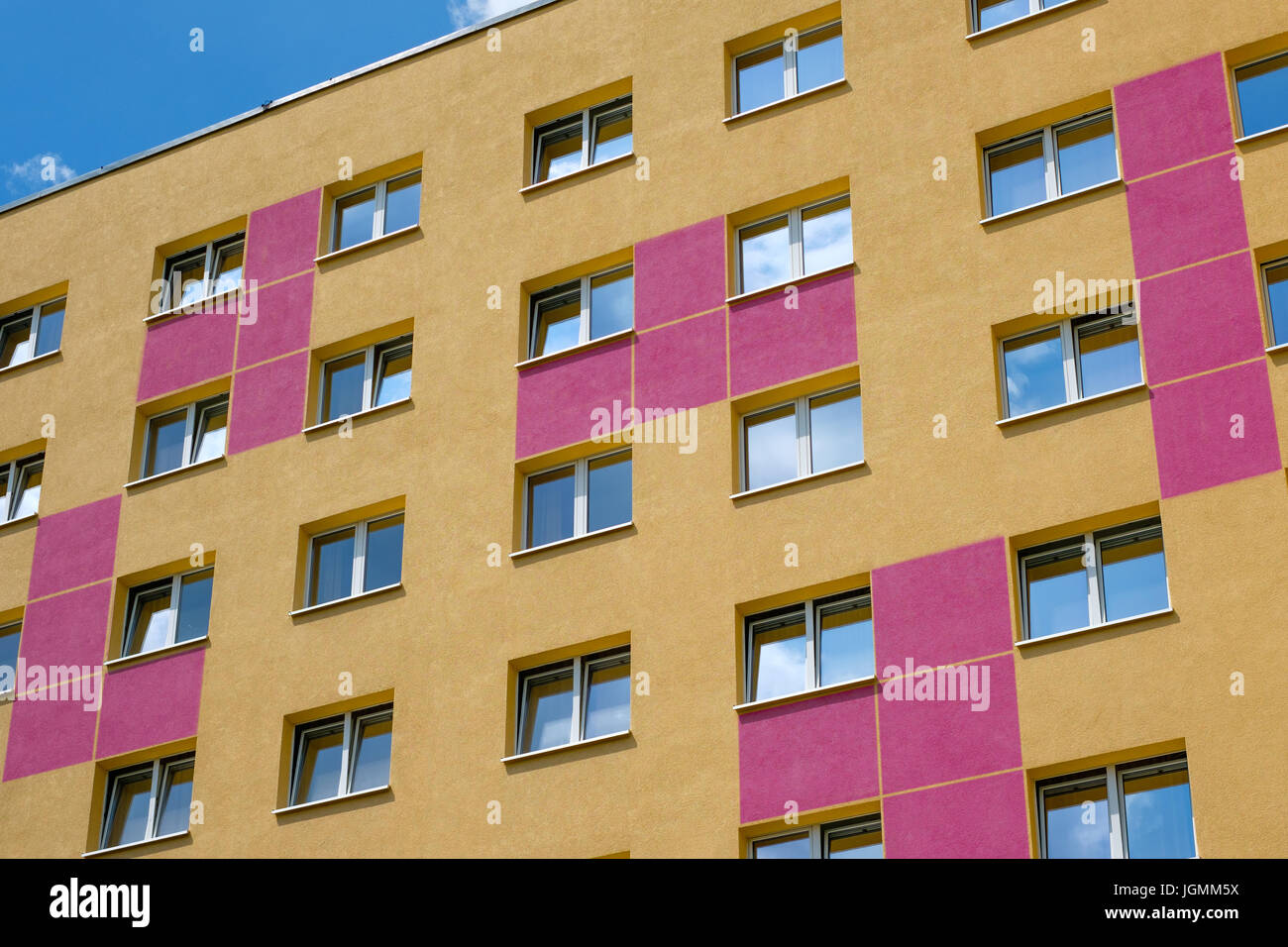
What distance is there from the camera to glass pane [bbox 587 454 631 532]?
83.9 ft

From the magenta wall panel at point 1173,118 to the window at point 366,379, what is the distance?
11170 millimetres

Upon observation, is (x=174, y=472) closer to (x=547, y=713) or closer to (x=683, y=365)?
(x=547, y=713)

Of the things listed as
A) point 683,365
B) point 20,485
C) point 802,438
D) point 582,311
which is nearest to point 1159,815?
point 802,438

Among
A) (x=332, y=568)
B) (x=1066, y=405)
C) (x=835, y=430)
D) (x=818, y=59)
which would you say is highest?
(x=818, y=59)

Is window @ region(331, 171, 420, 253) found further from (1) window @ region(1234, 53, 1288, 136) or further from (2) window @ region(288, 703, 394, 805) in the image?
(1) window @ region(1234, 53, 1288, 136)

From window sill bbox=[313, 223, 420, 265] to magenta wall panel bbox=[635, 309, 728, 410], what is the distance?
17.0ft

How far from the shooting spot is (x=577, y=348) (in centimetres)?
2680

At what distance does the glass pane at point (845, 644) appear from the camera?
22922 millimetres

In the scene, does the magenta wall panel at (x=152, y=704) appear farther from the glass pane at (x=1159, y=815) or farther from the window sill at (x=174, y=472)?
the glass pane at (x=1159, y=815)

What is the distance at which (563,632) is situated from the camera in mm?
24734

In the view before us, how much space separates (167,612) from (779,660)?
10361 millimetres

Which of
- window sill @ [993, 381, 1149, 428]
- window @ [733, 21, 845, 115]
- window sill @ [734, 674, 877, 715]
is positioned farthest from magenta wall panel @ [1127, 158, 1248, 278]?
window sill @ [734, 674, 877, 715]
